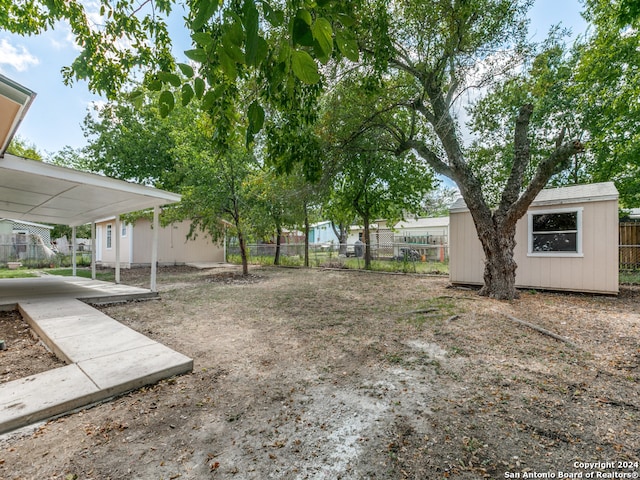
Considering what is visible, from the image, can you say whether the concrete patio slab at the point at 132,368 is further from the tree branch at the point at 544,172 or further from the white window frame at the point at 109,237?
the white window frame at the point at 109,237

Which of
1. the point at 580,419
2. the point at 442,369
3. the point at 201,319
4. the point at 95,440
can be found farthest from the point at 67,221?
the point at 580,419

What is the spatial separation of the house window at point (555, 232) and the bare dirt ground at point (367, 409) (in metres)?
2.73

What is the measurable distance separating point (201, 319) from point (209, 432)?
10.8ft

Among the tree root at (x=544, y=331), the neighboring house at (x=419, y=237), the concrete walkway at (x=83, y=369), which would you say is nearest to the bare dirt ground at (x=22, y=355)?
the concrete walkway at (x=83, y=369)

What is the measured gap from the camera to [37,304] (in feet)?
17.8

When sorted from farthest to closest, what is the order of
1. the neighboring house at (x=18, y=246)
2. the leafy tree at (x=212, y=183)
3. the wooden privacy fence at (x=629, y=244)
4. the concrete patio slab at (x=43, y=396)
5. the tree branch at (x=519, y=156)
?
1. the neighboring house at (x=18, y=246)
2. the wooden privacy fence at (x=629, y=244)
3. the leafy tree at (x=212, y=183)
4. the tree branch at (x=519, y=156)
5. the concrete patio slab at (x=43, y=396)

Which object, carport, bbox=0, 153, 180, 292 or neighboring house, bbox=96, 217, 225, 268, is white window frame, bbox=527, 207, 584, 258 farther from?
neighboring house, bbox=96, 217, 225, 268

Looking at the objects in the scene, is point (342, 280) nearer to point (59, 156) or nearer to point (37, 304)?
point (37, 304)

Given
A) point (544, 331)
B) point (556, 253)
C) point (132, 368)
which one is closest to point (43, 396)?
point (132, 368)

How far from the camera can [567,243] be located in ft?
22.6

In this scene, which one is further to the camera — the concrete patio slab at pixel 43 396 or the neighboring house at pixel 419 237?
the neighboring house at pixel 419 237

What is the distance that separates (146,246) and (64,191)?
10.4 meters

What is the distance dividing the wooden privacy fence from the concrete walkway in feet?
47.5

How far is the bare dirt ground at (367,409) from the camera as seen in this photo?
1703mm
